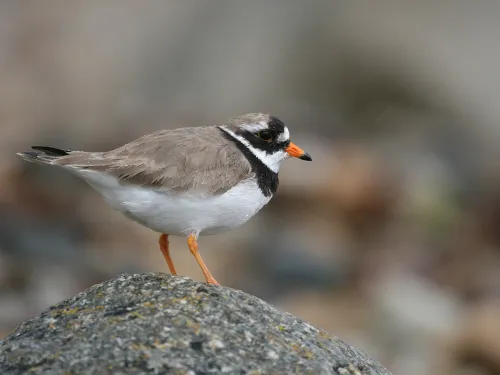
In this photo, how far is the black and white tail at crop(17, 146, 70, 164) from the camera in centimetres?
778

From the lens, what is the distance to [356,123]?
21859mm

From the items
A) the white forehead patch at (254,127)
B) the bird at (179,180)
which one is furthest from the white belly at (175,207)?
the white forehead patch at (254,127)

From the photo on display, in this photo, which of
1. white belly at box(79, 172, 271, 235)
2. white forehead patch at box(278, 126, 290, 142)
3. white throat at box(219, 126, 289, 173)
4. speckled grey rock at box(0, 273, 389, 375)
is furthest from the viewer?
white forehead patch at box(278, 126, 290, 142)

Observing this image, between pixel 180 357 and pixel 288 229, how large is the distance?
13796 mm

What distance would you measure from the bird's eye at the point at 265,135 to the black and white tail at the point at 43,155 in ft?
6.15

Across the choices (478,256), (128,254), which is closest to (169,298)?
(128,254)

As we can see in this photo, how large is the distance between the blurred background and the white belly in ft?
31.7

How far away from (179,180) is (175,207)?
0.25 metres

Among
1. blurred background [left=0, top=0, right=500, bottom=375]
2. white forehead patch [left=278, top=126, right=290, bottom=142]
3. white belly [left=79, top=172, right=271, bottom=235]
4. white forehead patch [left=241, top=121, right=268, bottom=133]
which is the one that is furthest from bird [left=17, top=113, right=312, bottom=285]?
blurred background [left=0, top=0, right=500, bottom=375]

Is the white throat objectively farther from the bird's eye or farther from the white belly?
the white belly

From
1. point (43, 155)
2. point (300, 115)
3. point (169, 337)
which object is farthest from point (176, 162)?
point (300, 115)

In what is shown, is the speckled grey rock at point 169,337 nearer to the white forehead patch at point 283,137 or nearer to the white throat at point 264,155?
the white throat at point 264,155

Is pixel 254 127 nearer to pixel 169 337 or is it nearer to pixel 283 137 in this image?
pixel 283 137

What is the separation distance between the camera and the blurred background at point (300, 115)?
1827 cm
